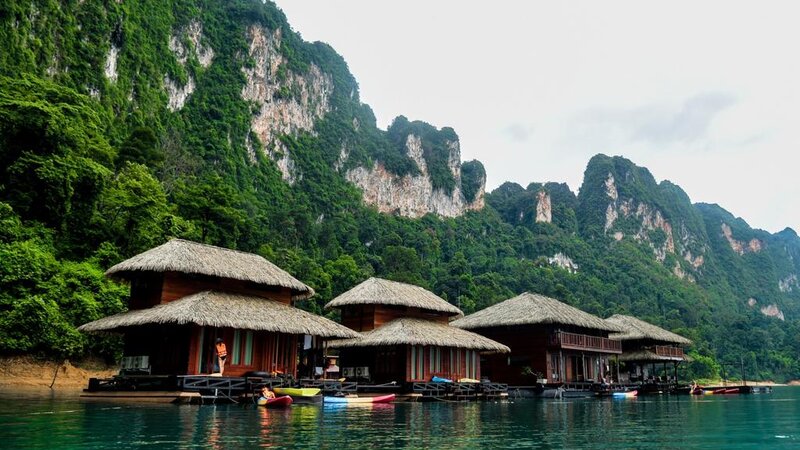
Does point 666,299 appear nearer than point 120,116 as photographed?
No

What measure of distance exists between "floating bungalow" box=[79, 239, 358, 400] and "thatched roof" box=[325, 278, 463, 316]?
583 cm

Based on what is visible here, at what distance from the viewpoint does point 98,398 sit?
21625mm

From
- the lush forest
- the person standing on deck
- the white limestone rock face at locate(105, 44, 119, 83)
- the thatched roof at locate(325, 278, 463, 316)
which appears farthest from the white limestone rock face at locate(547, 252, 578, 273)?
the person standing on deck

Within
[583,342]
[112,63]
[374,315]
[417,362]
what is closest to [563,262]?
[112,63]

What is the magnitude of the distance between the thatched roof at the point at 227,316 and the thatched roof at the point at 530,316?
547 inches

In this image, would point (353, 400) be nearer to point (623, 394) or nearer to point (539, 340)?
point (539, 340)

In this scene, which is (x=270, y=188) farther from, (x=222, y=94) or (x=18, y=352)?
(x=18, y=352)

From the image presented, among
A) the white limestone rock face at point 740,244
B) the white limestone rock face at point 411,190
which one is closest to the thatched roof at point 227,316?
the white limestone rock face at point 411,190

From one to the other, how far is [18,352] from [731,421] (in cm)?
2652

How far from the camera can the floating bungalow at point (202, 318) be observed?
21.9 m

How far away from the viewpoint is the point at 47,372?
92.8 feet

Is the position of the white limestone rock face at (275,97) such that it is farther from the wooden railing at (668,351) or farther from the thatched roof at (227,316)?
the thatched roof at (227,316)

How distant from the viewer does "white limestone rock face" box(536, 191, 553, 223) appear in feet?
464

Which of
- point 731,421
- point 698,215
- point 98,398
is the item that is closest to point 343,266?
point 98,398
